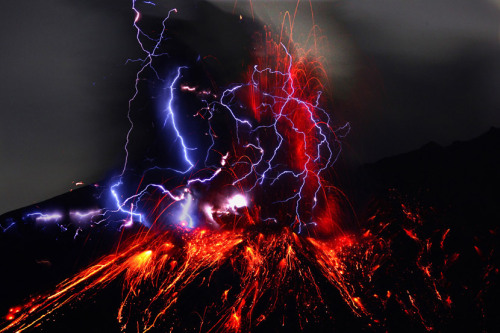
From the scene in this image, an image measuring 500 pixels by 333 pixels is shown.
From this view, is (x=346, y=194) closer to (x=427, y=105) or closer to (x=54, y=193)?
(x=427, y=105)

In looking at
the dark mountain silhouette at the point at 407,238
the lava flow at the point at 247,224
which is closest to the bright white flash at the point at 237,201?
the lava flow at the point at 247,224

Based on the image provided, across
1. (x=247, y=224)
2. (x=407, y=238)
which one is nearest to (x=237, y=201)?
(x=247, y=224)

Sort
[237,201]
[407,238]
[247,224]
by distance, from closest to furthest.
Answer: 1. [407,238]
2. [247,224]
3. [237,201]

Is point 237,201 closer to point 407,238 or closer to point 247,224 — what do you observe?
point 247,224

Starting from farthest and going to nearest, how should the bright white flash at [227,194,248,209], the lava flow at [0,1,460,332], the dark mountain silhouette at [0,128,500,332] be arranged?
the bright white flash at [227,194,248,209] → the lava flow at [0,1,460,332] → the dark mountain silhouette at [0,128,500,332]

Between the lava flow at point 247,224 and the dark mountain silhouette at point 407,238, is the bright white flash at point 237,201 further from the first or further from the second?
the dark mountain silhouette at point 407,238

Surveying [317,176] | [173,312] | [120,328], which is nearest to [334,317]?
[173,312]

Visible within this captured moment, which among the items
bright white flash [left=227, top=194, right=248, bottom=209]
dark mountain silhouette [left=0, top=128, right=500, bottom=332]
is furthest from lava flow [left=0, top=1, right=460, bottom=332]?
dark mountain silhouette [left=0, top=128, right=500, bottom=332]

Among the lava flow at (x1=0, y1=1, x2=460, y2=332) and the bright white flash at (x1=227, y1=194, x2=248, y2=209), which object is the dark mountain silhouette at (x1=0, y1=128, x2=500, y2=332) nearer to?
the lava flow at (x1=0, y1=1, x2=460, y2=332)

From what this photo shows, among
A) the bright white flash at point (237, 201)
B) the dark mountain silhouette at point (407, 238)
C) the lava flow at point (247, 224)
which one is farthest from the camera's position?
the bright white flash at point (237, 201)
